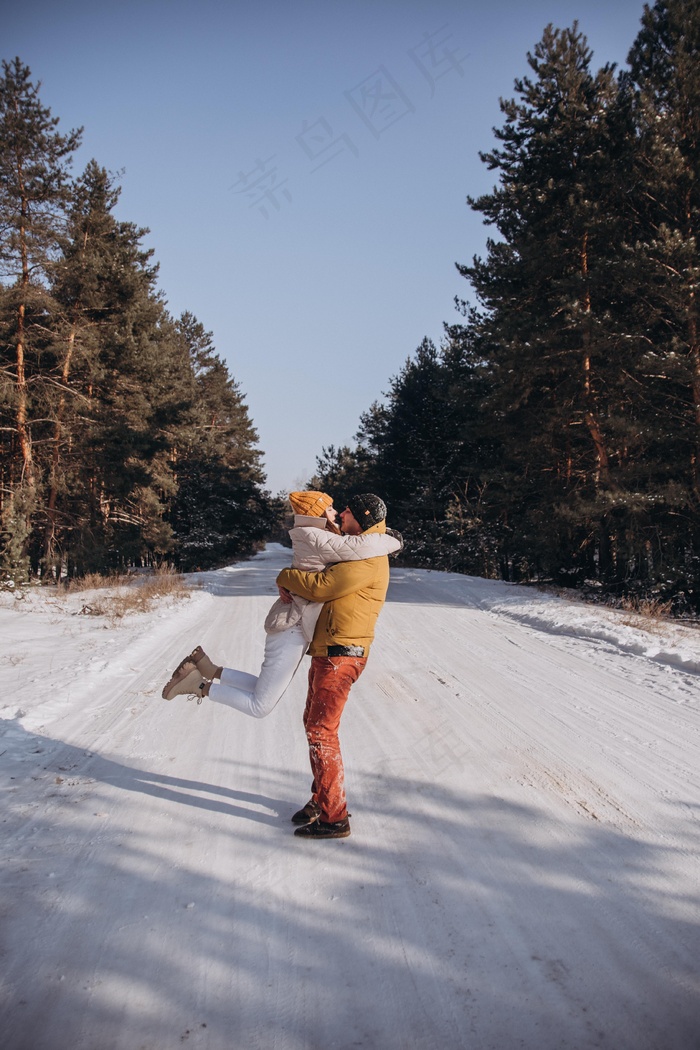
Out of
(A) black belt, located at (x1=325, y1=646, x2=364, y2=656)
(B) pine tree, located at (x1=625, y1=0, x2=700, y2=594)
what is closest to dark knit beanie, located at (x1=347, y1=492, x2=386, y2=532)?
(A) black belt, located at (x1=325, y1=646, x2=364, y2=656)

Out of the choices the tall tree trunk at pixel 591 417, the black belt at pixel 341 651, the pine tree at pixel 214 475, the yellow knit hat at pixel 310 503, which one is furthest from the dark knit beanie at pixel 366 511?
the pine tree at pixel 214 475

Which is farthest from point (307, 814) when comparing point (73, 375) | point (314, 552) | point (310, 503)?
point (73, 375)

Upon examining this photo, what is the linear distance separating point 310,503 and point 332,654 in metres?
0.89

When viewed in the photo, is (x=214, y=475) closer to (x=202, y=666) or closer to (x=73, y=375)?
(x=73, y=375)

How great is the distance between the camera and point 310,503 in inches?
143

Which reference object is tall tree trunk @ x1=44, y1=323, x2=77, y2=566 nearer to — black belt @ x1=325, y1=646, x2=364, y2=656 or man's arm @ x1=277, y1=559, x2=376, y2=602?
man's arm @ x1=277, y1=559, x2=376, y2=602

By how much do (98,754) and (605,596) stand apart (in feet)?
43.1

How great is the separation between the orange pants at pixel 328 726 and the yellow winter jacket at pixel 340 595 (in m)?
0.10

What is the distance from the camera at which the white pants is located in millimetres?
3635

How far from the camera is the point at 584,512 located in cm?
1355

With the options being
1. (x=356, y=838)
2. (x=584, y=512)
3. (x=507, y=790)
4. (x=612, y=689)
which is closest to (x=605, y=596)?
(x=584, y=512)

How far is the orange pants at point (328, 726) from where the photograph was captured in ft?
10.9

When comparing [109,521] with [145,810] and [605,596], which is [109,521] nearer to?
[605,596]

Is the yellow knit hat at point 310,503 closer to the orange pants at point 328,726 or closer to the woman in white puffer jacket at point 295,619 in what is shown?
the woman in white puffer jacket at point 295,619
